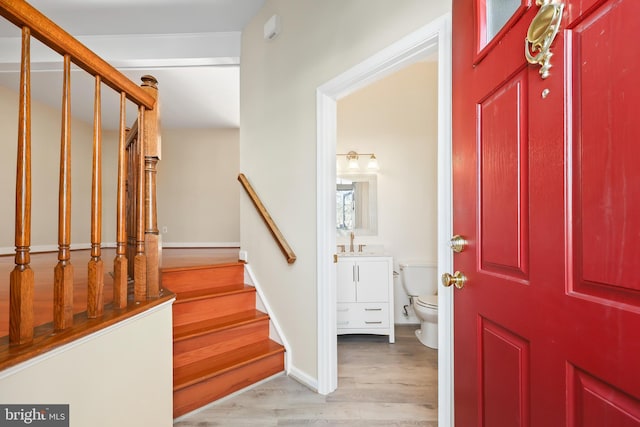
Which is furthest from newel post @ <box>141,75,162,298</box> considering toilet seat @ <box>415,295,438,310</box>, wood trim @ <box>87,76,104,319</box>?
toilet seat @ <box>415,295,438,310</box>

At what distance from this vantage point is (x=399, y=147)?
331cm

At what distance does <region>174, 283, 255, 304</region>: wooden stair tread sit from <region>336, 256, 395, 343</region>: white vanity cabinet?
86cm

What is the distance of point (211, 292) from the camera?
229cm

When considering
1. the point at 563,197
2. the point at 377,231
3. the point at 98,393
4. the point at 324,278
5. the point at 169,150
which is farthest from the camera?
the point at 169,150

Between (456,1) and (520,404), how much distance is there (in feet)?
4.33

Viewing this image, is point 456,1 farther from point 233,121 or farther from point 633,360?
point 233,121

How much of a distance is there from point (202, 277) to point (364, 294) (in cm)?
142

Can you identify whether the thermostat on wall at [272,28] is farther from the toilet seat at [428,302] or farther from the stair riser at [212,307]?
the toilet seat at [428,302]

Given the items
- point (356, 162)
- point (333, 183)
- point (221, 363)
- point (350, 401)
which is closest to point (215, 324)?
point (221, 363)

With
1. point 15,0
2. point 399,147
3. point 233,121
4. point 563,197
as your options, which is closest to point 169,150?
point 233,121

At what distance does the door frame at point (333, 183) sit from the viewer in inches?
50.4

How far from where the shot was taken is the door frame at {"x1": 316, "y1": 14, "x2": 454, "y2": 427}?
1.28 metres

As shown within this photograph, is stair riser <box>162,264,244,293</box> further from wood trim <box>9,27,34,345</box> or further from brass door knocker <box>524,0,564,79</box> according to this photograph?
brass door knocker <box>524,0,564,79</box>

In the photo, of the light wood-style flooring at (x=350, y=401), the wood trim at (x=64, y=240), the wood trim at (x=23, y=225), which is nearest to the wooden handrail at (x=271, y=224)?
the light wood-style flooring at (x=350, y=401)
